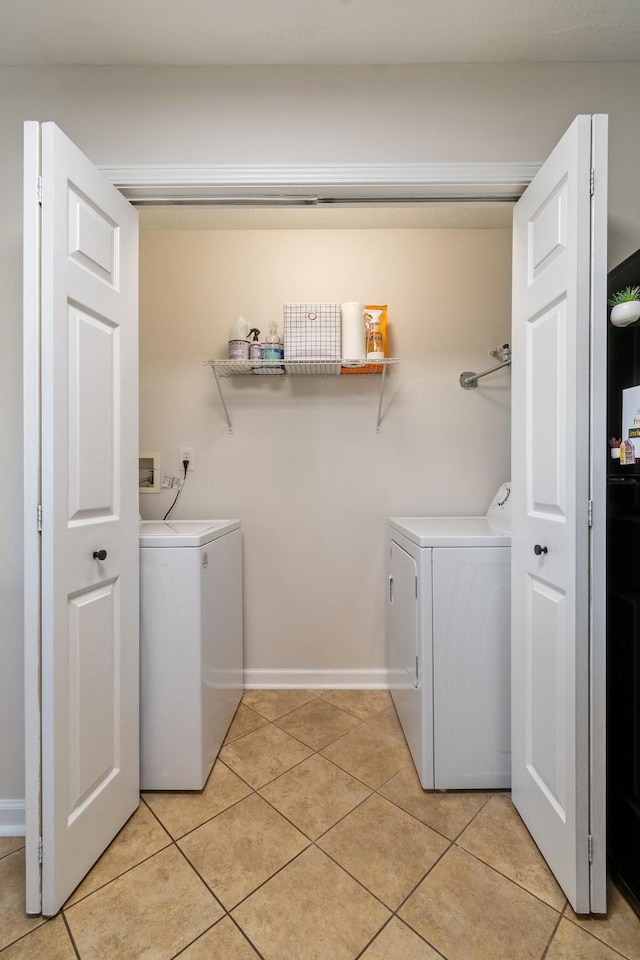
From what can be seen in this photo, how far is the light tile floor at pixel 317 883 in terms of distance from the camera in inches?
37.9

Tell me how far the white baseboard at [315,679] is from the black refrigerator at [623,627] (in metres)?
1.17

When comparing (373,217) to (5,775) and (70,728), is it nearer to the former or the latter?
(70,728)

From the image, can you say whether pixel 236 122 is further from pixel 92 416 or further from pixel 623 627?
pixel 623 627

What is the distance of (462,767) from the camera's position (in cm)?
146

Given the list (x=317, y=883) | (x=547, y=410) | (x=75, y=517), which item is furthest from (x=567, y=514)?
(x=75, y=517)

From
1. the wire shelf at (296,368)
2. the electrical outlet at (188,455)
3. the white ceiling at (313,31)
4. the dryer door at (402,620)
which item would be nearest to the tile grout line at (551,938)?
the dryer door at (402,620)

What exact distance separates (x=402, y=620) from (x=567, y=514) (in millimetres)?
916

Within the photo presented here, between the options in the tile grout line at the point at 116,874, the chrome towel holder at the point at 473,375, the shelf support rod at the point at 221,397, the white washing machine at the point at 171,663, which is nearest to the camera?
the tile grout line at the point at 116,874

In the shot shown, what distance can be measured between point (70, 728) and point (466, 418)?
6.87 feet

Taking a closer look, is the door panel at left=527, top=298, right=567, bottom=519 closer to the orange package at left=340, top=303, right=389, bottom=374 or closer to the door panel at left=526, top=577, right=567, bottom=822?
the door panel at left=526, top=577, right=567, bottom=822

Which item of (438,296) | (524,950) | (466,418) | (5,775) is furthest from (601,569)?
(5,775)

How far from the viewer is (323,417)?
2219 millimetres

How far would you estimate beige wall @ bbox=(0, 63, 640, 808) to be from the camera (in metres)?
1.31

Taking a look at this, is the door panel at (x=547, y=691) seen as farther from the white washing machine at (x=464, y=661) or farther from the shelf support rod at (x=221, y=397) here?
the shelf support rod at (x=221, y=397)
